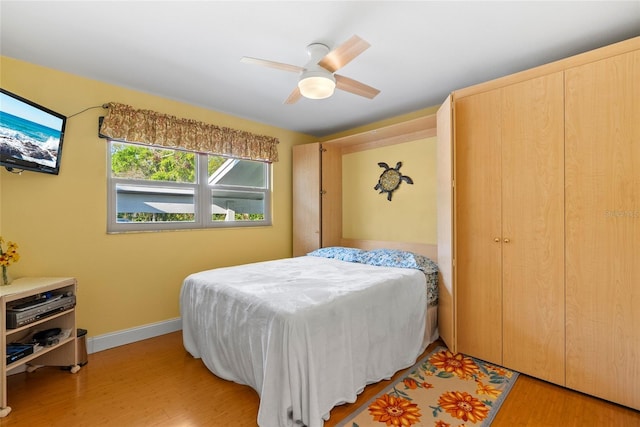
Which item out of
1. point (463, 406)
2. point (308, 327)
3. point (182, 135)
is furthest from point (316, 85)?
point (463, 406)

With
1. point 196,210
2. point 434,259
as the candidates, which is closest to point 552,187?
point 434,259

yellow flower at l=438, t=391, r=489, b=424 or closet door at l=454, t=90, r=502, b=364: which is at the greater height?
closet door at l=454, t=90, r=502, b=364

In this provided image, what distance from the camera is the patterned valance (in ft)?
8.95

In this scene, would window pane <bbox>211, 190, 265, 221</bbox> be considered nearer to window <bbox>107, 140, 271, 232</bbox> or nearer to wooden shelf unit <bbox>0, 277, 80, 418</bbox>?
window <bbox>107, 140, 271, 232</bbox>

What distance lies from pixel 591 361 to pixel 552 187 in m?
1.20

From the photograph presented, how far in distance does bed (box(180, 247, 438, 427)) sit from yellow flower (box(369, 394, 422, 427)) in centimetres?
15

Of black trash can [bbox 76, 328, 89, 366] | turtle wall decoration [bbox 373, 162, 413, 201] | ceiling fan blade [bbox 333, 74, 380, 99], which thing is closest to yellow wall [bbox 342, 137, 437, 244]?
turtle wall decoration [bbox 373, 162, 413, 201]

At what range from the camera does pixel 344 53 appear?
5.77 feet

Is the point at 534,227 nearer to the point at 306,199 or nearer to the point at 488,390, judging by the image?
the point at 488,390

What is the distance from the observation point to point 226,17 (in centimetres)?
181

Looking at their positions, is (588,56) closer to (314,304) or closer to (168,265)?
(314,304)

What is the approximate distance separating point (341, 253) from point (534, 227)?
1.87m

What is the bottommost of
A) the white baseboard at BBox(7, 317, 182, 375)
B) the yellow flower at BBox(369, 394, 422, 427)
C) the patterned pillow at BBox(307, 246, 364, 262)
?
the yellow flower at BBox(369, 394, 422, 427)

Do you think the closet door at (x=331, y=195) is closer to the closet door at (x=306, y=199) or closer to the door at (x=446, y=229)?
the closet door at (x=306, y=199)
